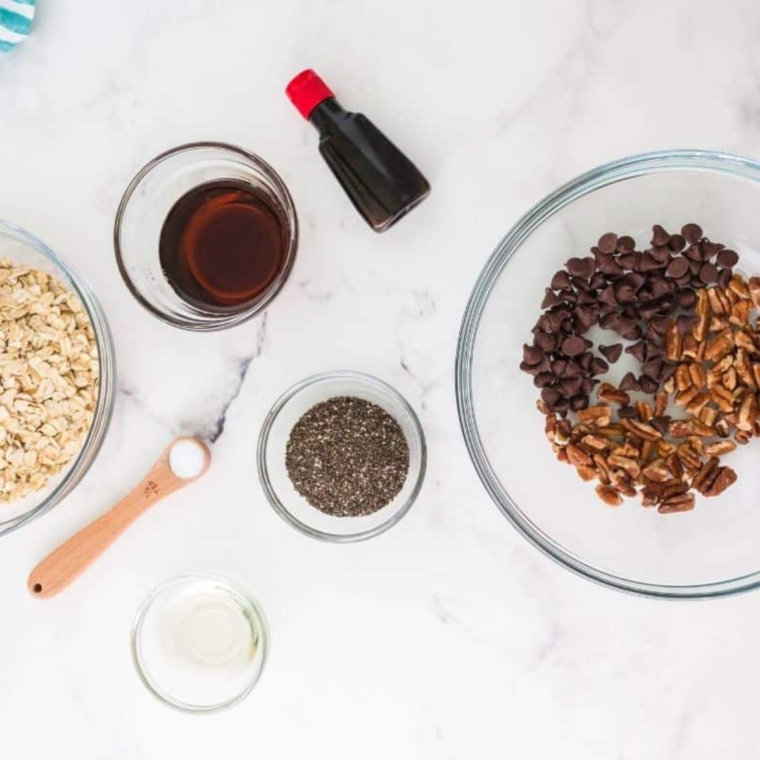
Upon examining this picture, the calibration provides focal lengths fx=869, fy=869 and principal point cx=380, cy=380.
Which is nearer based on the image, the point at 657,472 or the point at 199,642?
the point at 657,472

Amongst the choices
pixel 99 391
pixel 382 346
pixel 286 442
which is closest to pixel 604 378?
pixel 382 346

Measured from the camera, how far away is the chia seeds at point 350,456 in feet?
4.00

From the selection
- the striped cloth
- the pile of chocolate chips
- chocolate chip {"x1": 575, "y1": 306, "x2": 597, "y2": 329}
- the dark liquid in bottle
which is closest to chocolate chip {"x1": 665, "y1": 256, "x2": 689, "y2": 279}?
the pile of chocolate chips

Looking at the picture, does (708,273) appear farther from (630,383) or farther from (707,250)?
(630,383)

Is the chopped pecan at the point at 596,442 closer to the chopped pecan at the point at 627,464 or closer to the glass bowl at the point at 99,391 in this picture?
the chopped pecan at the point at 627,464

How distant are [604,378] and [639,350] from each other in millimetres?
73

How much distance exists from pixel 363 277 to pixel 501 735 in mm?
697

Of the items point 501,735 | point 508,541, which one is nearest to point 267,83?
point 508,541

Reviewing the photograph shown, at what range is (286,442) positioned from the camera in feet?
4.18

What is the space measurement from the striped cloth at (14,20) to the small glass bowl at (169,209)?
27 cm

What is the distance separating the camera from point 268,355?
125cm

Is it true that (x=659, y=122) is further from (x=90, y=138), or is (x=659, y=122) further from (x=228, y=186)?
(x=90, y=138)

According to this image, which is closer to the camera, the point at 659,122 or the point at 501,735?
the point at 659,122

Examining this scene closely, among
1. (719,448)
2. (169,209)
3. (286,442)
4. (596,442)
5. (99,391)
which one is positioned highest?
(719,448)
